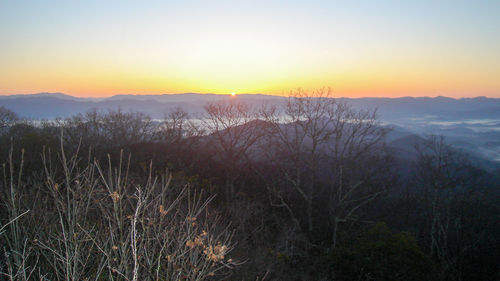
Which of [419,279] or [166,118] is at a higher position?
[166,118]

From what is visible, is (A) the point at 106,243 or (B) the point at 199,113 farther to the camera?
(B) the point at 199,113

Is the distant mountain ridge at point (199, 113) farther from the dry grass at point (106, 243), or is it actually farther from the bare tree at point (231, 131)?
the dry grass at point (106, 243)

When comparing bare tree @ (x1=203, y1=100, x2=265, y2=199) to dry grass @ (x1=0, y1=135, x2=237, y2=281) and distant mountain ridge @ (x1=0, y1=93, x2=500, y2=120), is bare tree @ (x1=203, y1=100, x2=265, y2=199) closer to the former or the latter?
distant mountain ridge @ (x1=0, y1=93, x2=500, y2=120)

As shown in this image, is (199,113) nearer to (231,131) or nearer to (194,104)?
(231,131)

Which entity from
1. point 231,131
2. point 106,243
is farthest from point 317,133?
point 106,243

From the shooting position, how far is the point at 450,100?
390ft

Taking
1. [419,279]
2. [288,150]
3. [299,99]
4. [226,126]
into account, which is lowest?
[419,279]

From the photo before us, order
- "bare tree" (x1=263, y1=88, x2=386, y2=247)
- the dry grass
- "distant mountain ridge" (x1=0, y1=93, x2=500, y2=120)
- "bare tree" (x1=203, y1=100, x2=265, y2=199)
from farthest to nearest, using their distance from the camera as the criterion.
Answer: "distant mountain ridge" (x1=0, y1=93, x2=500, y2=120)
"bare tree" (x1=203, y1=100, x2=265, y2=199)
"bare tree" (x1=263, y1=88, x2=386, y2=247)
the dry grass

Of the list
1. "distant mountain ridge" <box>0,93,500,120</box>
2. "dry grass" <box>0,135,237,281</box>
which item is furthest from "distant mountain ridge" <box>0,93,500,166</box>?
"dry grass" <box>0,135,237,281</box>

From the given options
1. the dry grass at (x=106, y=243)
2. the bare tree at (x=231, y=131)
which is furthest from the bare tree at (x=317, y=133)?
the dry grass at (x=106, y=243)

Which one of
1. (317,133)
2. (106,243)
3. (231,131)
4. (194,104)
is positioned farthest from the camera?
(194,104)

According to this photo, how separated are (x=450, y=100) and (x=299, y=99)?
395 feet

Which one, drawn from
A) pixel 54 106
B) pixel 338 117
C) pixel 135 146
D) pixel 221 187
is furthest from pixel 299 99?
pixel 54 106

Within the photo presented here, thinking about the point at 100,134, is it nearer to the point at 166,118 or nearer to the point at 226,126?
the point at 166,118
